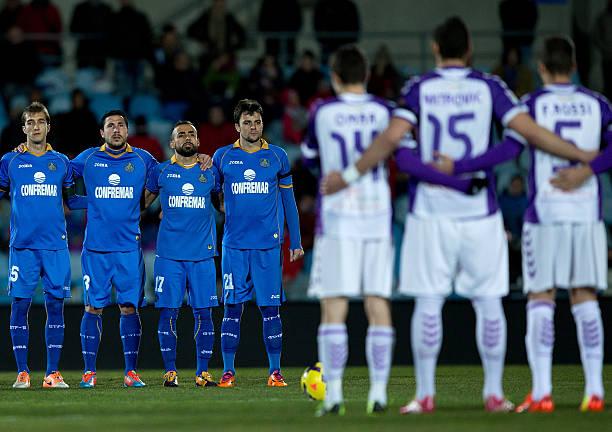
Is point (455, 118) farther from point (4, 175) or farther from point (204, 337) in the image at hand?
point (4, 175)

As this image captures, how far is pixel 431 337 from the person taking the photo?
7777mm

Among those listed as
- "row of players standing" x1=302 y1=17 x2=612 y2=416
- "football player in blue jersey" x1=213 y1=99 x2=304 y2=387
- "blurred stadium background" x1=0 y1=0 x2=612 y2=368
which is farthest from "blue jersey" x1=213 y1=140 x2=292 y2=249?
"blurred stadium background" x1=0 y1=0 x2=612 y2=368

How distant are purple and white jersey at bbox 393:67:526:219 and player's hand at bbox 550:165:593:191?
46 centimetres

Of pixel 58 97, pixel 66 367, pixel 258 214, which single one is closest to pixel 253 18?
pixel 58 97

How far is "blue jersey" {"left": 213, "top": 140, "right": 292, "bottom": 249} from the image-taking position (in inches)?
461

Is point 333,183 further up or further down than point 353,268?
further up

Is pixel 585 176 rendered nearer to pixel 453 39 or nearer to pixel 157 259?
pixel 453 39

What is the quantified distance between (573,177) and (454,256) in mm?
880

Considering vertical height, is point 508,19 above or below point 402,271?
above

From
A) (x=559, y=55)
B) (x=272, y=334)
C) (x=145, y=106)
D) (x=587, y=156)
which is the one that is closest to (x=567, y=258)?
(x=587, y=156)

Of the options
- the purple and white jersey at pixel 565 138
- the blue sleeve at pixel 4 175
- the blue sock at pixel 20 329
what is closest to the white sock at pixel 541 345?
the purple and white jersey at pixel 565 138

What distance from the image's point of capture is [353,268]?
7898mm

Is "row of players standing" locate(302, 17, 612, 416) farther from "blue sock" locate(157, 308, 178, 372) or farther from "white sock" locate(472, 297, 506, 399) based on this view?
"blue sock" locate(157, 308, 178, 372)

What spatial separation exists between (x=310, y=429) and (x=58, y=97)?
14752mm
